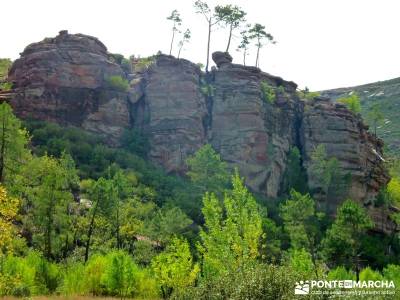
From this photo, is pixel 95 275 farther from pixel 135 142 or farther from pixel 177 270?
pixel 135 142

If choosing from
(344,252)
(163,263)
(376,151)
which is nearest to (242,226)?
(163,263)

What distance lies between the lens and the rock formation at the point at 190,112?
7312 cm

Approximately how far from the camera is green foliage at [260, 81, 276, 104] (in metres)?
79.6

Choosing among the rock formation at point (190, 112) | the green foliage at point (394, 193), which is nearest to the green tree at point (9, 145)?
the rock formation at point (190, 112)

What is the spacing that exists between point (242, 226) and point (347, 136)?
51563 millimetres

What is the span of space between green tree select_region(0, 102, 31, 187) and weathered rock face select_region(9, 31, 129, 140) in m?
26.2

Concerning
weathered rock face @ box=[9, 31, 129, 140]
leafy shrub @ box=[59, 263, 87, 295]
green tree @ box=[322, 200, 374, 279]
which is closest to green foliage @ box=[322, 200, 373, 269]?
green tree @ box=[322, 200, 374, 279]

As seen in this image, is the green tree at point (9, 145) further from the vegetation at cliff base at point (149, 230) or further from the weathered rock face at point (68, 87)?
the weathered rock face at point (68, 87)

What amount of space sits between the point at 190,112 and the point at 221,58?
14.0 metres

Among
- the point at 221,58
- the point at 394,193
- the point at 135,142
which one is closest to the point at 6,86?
the point at 135,142

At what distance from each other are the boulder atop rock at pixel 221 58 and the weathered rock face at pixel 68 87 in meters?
18.0

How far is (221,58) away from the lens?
83.9 meters

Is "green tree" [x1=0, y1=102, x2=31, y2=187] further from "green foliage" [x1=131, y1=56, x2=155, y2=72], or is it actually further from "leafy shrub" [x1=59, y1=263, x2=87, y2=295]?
"green foliage" [x1=131, y1=56, x2=155, y2=72]

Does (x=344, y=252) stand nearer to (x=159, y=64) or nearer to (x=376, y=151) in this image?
(x=376, y=151)
